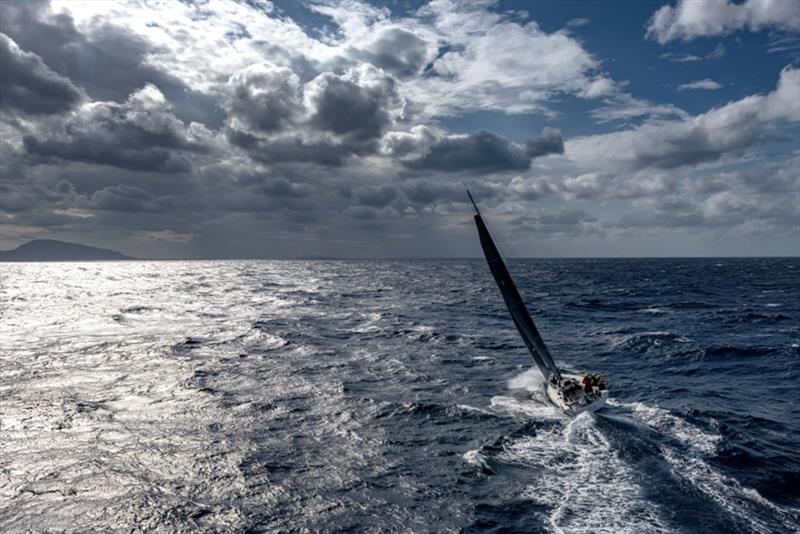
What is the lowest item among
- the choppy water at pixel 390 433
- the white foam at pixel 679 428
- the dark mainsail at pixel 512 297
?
the choppy water at pixel 390 433

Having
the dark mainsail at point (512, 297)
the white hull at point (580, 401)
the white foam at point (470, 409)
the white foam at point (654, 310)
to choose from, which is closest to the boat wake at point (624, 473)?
the white hull at point (580, 401)

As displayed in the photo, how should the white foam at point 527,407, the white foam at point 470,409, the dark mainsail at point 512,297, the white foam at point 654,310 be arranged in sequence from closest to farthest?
the white foam at point 527,407 → the white foam at point 470,409 → the dark mainsail at point 512,297 → the white foam at point 654,310

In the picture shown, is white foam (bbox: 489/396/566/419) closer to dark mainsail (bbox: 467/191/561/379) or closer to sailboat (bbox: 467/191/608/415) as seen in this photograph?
sailboat (bbox: 467/191/608/415)

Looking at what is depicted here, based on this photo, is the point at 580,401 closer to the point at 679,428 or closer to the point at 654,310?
the point at 679,428

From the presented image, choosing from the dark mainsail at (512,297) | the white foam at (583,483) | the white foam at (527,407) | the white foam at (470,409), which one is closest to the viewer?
the white foam at (583,483)

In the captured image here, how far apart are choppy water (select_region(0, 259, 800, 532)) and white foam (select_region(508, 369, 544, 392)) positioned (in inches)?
11.7

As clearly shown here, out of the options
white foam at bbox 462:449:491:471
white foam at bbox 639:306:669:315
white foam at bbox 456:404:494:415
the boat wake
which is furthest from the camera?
white foam at bbox 639:306:669:315

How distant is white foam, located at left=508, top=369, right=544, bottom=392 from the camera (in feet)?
127

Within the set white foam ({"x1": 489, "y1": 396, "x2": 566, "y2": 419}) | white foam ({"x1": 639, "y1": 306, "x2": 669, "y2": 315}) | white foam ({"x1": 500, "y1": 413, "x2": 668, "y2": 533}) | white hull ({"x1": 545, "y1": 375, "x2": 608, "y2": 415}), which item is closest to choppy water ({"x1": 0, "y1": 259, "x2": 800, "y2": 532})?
white foam ({"x1": 500, "y1": 413, "x2": 668, "y2": 533})

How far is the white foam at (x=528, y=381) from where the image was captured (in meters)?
38.8

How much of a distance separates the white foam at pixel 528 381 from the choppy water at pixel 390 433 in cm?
30

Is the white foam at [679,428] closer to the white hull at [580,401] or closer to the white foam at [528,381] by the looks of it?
the white hull at [580,401]

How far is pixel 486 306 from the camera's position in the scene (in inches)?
3706

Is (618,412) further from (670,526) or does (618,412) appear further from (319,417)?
(319,417)
